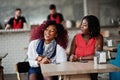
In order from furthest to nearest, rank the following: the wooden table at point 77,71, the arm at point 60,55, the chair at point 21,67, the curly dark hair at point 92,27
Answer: the curly dark hair at point 92,27 < the arm at point 60,55 < the chair at point 21,67 < the wooden table at point 77,71

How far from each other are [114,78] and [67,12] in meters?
6.86

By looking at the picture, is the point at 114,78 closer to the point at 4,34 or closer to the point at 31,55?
the point at 31,55

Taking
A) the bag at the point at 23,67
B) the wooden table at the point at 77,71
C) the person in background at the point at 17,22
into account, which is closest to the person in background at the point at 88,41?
the bag at the point at 23,67

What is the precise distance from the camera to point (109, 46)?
6113 millimetres

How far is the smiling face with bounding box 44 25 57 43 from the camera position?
404 cm

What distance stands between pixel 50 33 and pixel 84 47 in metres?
0.51

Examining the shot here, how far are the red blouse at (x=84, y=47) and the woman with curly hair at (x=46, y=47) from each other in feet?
0.68

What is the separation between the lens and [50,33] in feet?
13.3

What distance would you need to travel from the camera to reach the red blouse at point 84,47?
4047 mm

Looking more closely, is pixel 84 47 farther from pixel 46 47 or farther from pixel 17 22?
pixel 17 22

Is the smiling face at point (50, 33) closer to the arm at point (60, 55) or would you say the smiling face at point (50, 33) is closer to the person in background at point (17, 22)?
the arm at point (60, 55)

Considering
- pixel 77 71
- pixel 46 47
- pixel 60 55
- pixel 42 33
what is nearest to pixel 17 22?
pixel 42 33

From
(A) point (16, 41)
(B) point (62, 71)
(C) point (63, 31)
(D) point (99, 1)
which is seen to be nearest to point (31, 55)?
(C) point (63, 31)

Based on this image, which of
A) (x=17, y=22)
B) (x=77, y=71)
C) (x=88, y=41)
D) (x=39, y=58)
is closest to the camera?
(x=77, y=71)
